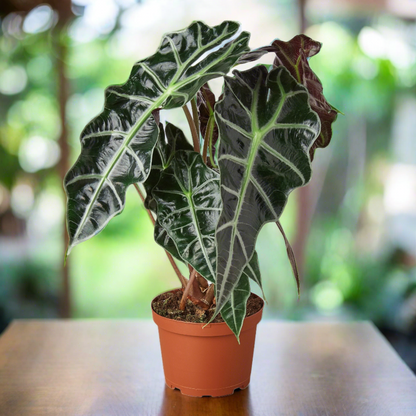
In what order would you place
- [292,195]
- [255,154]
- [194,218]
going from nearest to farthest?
[255,154]
[194,218]
[292,195]

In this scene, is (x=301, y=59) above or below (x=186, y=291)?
above

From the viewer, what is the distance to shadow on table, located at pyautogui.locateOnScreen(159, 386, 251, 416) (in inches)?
32.4

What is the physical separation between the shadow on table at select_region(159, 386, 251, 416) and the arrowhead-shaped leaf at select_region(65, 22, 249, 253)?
15.6 inches

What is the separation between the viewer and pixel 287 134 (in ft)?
2.21

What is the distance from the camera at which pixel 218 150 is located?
0.67 meters

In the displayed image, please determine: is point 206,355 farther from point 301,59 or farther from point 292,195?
point 292,195

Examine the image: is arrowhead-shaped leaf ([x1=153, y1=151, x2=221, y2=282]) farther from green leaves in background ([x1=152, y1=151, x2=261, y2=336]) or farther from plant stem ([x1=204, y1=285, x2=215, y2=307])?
plant stem ([x1=204, y1=285, x2=215, y2=307])

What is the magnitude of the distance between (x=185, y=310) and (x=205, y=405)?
172mm

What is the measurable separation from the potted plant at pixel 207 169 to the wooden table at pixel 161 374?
0.09 metres

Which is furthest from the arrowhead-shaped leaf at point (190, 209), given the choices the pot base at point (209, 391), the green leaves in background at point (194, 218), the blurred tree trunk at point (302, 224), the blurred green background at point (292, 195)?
the blurred tree trunk at point (302, 224)

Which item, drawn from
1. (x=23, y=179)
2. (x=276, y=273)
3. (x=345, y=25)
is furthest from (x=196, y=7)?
(x=276, y=273)

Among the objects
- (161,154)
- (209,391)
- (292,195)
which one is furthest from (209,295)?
(292,195)

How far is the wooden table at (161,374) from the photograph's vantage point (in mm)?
845

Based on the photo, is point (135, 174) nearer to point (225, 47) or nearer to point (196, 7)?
point (225, 47)
